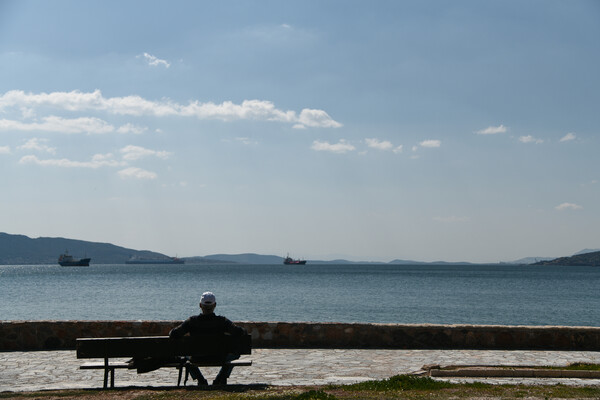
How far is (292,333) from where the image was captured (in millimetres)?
11961

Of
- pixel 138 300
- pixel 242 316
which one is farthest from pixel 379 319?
pixel 138 300

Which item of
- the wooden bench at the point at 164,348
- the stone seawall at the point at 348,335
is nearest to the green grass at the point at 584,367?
the stone seawall at the point at 348,335

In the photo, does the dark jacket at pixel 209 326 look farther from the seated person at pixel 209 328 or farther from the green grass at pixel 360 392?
the green grass at pixel 360 392

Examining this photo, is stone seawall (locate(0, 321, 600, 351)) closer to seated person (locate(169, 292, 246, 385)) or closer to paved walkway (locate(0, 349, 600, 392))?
paved walkway (locate(0, 349, 600, 392))

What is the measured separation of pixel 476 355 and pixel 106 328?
6.86 meters

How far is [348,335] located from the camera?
1195 centimetres

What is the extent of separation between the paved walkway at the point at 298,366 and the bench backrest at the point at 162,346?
2.13 feet

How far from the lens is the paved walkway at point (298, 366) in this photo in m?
8.13

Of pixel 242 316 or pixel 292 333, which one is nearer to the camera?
pixel 292 333

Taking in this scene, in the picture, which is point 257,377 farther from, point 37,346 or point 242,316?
point 242,316

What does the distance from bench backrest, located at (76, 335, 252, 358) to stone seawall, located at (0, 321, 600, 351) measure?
4.17 meters

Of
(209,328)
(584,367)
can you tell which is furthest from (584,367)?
(209,328)

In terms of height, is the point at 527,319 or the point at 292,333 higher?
the point at 292,333

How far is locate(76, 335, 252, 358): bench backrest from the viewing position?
748cm
